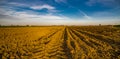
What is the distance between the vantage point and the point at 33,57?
8.20 metres

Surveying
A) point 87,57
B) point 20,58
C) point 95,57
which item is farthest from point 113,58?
point 20,58

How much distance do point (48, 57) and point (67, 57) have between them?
1222mm

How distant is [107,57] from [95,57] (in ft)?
2.49

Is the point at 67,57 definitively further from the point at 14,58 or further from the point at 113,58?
the point at 14,58

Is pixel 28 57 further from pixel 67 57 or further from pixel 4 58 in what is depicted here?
pixel 67 57

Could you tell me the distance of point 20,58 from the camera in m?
7.99

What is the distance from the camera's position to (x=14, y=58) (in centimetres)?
796

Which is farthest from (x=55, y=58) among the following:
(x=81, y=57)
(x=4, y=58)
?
(x=4, y=58)

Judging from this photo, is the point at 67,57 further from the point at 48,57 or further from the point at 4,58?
the point at 4,58

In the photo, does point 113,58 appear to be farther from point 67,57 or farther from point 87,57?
point 67,57

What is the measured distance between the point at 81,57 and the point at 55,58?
5.33 ft

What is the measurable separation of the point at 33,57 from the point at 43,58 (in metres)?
0.70

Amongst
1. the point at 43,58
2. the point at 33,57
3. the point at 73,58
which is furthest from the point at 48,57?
the point at 73,58

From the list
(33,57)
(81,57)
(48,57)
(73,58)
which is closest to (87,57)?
(81,57)
